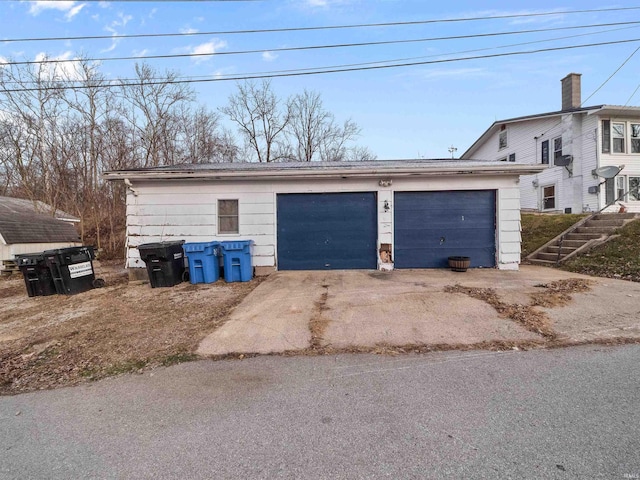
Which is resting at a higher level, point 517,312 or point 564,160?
point 564,160

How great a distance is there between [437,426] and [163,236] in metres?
8.18

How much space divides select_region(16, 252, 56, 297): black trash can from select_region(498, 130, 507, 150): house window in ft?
76.6

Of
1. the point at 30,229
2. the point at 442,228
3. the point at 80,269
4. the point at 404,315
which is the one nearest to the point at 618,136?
the point at 442,228

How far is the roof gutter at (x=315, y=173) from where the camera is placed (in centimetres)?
812

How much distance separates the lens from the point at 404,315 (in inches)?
190

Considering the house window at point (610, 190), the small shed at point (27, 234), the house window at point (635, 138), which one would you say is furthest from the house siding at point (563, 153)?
the small shed at point (27, 234)

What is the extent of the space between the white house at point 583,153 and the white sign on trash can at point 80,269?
737 inches

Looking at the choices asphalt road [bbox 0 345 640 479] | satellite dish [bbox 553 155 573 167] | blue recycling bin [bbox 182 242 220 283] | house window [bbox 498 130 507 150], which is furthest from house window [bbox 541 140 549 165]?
blue recycling bin [bbox 182 242 220 283]

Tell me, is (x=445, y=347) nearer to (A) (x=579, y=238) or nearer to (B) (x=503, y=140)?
(A) (x=579, y=238)

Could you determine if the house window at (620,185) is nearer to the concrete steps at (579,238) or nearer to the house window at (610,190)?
the house window at (610,190)

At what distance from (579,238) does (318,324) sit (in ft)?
31.6

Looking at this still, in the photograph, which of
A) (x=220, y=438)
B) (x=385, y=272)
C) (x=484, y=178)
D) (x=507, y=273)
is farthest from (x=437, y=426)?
(x=484, y=178)

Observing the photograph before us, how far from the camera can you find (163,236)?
336 inches

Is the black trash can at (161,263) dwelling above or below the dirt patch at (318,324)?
above
